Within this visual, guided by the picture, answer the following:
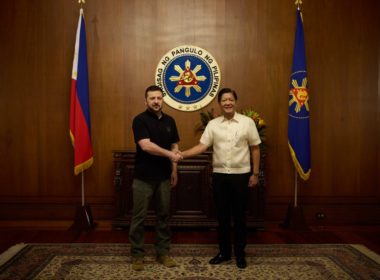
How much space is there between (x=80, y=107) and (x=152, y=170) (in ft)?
5.31

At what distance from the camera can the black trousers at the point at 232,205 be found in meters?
2.81

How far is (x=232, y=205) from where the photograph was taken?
2885 millimetres

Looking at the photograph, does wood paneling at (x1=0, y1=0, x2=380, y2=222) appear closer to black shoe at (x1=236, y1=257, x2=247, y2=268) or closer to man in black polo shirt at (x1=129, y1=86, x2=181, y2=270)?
man in black polo shirt at (x1=129, y1=86, x2=181, y2=270)

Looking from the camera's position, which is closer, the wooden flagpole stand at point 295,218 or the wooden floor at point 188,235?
the wooden floor at point 188,235

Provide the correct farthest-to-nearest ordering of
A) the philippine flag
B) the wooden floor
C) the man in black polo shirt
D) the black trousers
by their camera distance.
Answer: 1. the philippine flag
2. the wooden floor
3. the black trousers
4. the man in black polo shirt

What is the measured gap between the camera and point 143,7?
4266 millimetres

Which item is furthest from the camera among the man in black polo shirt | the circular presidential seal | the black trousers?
the circular presidential seal

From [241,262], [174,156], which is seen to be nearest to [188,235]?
[241,262]

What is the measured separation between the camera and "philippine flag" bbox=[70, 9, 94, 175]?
12.8 ft

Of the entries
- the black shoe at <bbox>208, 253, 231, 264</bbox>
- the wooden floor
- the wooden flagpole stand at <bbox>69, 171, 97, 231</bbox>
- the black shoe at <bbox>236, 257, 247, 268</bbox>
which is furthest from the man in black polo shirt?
the wooden flagpole stand at <bbox>69, 171, 97, 231</bbox>

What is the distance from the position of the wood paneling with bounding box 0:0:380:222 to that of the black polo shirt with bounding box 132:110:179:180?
1.53m

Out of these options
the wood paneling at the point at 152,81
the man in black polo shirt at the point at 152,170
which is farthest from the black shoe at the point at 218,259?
the wood paneling at the point at 152,81

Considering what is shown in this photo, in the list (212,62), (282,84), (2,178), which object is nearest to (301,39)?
(282,84)

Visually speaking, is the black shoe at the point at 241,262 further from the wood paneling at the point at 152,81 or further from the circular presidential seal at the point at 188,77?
the circular presidential seal at the point at 188,77
